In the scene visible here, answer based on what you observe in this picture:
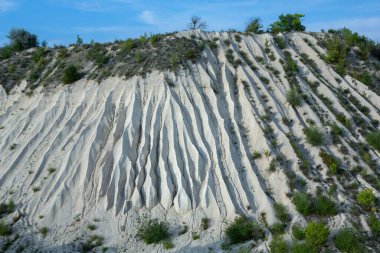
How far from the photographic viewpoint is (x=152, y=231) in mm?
14914

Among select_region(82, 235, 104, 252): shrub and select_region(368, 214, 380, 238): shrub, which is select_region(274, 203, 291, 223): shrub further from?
select_region(82, 235, 104, 252): shrub

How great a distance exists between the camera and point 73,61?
2334 cm

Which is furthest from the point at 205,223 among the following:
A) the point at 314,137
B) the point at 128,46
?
the point at 128,46

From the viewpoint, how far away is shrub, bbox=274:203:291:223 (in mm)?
14945

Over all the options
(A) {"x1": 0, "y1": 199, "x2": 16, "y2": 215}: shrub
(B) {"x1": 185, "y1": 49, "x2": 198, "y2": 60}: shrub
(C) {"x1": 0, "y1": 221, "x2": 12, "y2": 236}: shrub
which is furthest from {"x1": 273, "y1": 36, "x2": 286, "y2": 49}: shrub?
(C) {"x1": 0, "y1": 221, "x2": 12, "y2": 236}: shrub

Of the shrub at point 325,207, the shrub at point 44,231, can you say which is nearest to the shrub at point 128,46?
the shrub at point 44,231

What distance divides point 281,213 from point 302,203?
83 cm

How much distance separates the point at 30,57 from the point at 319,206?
18.5m

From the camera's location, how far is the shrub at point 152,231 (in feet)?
48.4

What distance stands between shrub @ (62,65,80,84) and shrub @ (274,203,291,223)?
12.2 meters

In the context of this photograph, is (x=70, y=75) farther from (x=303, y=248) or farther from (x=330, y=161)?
(x=303, y=248)

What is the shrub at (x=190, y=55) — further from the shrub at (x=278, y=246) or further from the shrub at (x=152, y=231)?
the shrub at (x=278, y=246)

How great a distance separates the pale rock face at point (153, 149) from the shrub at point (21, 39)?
18.5 feet

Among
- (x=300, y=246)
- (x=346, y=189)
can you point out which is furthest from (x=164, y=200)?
(x=346, y=189)
